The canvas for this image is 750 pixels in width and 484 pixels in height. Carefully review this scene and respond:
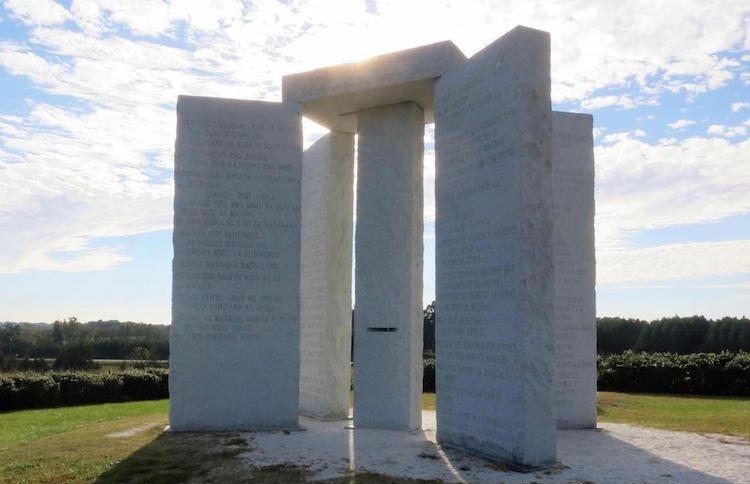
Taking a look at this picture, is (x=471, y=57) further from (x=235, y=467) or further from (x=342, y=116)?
(x=235, y=467)

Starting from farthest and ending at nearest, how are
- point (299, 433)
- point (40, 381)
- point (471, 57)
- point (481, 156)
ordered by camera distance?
point (40, 381) < point (299, 433) < point (471, 57) < point (481, 156)

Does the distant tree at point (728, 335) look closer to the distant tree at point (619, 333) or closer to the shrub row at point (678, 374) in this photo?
the distant tree at point (619, 333)

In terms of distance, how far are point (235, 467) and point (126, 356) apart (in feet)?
163

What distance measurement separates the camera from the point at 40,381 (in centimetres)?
2216

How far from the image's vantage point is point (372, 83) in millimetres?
11781

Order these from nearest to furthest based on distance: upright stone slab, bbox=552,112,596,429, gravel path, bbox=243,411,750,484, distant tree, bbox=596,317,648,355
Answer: gravel path, bbox=243,411,750,484 < upright stone slab, bbox=552,112,596,429 < distant tree, bbox=596,317,648,355

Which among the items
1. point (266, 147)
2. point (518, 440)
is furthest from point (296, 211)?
point (518, 440)

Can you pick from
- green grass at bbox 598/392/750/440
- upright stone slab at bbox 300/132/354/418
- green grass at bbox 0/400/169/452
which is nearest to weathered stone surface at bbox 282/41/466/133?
upright stone slab at bbox 300/132/354/418

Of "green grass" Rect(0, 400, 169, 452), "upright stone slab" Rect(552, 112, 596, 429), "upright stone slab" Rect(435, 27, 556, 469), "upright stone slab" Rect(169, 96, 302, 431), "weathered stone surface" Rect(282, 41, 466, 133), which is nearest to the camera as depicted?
"upright stone slab" Rect(435, 27, 556, 469)

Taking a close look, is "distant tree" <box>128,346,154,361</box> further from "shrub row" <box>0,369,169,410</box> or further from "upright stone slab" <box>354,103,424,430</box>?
"upright stone slab" <box>354,103,424,430</box>

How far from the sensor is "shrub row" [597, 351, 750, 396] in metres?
21.1

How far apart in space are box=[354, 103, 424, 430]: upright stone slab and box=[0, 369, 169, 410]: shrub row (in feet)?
47.9

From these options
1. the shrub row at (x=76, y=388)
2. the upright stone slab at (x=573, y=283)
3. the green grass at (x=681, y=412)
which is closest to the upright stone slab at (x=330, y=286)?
the upright stone slab at (x=573, y=283)

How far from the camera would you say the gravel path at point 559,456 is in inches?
321
